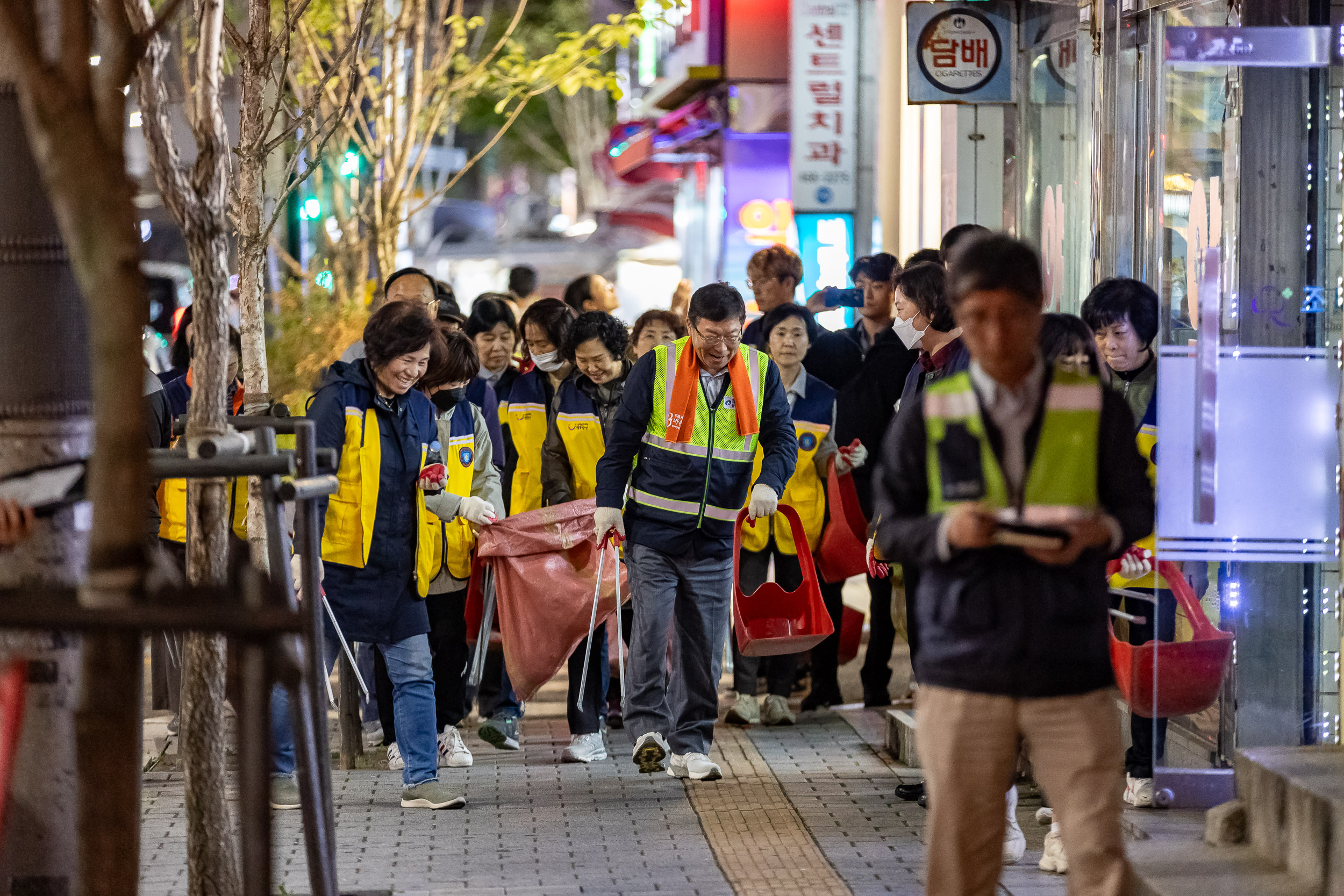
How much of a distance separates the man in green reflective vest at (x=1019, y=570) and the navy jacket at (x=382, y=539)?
321 centimetres

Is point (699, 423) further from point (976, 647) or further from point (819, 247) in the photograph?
point (819, 247)

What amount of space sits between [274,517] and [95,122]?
130 cm

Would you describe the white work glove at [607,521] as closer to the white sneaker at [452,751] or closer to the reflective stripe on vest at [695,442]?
the reflective stripe on vest at [695,442]

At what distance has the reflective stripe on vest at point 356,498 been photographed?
6.46m

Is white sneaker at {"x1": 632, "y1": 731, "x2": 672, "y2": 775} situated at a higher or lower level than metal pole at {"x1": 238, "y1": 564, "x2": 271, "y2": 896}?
lower

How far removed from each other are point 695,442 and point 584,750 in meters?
1.60

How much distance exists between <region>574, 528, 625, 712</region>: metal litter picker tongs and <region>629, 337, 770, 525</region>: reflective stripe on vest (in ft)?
0.81

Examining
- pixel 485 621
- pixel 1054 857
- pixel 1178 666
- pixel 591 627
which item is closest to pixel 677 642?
pixel 591 627

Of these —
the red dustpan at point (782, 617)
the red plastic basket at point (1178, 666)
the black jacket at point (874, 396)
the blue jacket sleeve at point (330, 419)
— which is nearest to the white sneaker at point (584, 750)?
the red dustpan at point (782, 617)

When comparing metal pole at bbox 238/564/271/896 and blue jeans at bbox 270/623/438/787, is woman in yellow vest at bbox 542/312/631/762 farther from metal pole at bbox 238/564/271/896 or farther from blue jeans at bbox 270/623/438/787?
metal pole at bbox 238/564/271/896

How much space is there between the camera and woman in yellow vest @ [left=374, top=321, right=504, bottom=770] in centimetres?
711

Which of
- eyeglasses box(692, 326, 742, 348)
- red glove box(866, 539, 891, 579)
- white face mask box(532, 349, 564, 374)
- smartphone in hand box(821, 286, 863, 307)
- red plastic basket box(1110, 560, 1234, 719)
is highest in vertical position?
smartphone in hand box(821, 286, 863, 307)

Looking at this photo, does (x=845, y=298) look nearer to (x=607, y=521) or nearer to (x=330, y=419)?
(x=607, y=521)

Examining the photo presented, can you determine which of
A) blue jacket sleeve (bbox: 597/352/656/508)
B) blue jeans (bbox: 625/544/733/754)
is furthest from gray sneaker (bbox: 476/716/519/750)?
blue jacket sleeve (bbox: 597/352/656/508)
